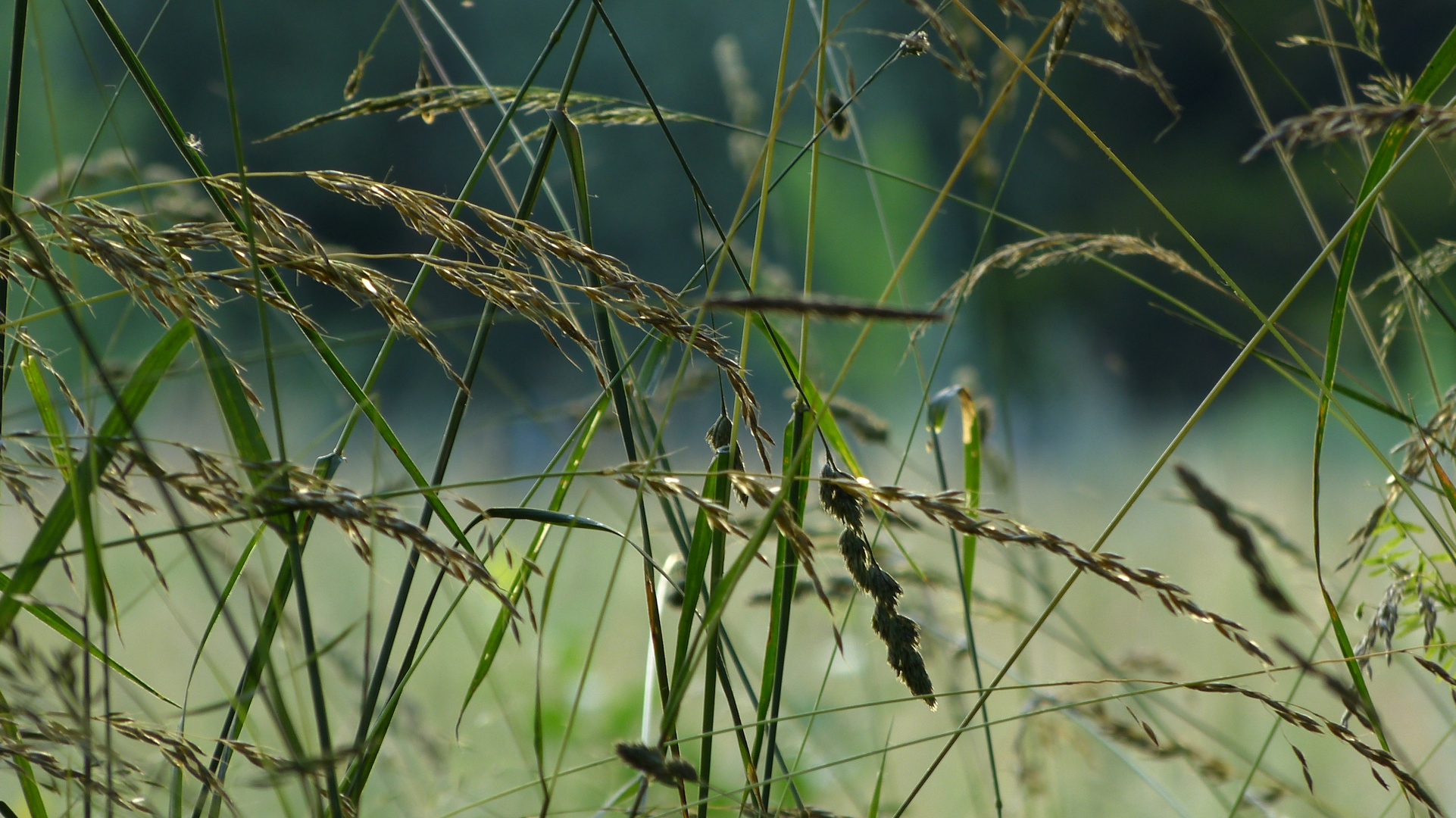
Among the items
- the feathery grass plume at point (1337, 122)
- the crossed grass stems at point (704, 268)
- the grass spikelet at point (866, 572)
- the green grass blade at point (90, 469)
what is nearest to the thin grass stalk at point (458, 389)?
the crossed grass stems at point (704, 268)

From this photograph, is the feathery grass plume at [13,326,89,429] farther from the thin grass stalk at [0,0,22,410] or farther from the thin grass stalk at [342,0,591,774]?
the thin grass stalk at [342,0,591,774]

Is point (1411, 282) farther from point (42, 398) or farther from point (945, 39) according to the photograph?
point (42, 398)

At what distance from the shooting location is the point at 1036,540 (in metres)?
0.41

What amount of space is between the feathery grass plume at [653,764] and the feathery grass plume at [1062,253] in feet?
1.30

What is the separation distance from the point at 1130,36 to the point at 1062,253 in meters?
0.16

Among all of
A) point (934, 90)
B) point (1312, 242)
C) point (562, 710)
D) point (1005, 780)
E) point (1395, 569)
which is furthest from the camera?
point (934, 90)

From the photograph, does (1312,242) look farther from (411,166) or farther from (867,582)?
(867,582)

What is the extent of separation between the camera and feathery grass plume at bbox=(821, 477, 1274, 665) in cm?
40

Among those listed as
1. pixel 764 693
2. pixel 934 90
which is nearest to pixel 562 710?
pixel 764 693

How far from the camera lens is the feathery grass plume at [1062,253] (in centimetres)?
Result: 63

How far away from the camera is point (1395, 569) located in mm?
633

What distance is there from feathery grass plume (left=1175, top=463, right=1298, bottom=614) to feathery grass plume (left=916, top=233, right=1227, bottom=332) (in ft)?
0.50

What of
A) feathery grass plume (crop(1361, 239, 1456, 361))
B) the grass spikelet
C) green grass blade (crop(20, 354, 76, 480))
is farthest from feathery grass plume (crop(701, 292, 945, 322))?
feathery grass plume (crop(1361, 239, 1456, 361))

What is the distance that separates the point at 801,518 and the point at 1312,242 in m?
10.7
